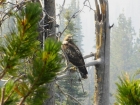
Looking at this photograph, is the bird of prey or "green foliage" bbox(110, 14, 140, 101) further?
"green foliage" bbox(110, 14, 140, 101)

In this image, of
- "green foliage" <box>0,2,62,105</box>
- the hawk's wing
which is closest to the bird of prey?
the hawk's wing

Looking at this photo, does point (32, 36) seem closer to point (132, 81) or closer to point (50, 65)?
point (50, 65)

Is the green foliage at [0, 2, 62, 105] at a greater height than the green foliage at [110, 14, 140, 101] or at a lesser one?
greater

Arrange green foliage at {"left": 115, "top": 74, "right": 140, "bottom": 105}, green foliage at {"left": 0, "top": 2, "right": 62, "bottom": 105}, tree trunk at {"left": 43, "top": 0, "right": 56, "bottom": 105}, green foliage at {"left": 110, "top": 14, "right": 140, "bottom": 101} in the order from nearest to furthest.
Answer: green foliage at {"left": 115, "top": 74, "right": 140, "bottom": 105} → green foliage at {"left": 0, "top": 2, "right": 62, "bottom": 105} → tree trunk at {"left": 43, "top": 0, "right": 56, "bottom": 105} → green foliage at {"left": 110, "top": 14, "right": 140, "bottom": 101}

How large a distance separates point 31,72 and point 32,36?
228 millimetres

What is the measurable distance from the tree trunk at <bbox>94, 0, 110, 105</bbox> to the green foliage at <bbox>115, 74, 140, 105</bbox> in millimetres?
5136

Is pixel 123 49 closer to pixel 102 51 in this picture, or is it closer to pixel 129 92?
pixel 102 51

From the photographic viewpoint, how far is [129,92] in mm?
1787

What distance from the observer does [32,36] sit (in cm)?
213

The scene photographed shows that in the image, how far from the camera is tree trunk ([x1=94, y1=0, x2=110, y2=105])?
6.95m

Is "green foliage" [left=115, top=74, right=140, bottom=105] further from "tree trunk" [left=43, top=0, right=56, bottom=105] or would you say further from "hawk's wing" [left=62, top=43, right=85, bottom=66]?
"hawk's wing" [left=62, top=43, right=85, bottom=66]

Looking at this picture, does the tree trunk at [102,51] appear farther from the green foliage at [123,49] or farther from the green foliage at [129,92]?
the green foliage at [123,49]

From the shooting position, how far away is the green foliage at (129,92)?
5.86 feet

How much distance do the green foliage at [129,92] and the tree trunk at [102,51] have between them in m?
5.14
